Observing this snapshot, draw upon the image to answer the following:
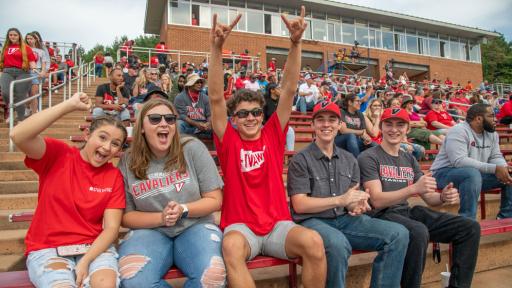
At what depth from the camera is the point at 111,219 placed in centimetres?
235

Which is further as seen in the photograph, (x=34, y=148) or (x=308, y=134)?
(x=308, y=134)

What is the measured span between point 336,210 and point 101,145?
1.85 metres

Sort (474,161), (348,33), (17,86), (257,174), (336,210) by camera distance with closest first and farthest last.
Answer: (257,174), (336,210), (474,161), (17,86), (348,33)

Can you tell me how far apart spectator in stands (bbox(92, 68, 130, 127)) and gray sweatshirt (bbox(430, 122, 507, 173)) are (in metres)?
4.95

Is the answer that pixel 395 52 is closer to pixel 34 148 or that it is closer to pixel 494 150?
pixel 494 150

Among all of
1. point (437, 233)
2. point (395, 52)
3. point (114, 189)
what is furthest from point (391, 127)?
point (395, 52)

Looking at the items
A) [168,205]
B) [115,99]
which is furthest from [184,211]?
[115,99]

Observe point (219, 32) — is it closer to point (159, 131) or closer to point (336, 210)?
point (159, 131)

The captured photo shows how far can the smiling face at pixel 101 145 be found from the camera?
2393 mm

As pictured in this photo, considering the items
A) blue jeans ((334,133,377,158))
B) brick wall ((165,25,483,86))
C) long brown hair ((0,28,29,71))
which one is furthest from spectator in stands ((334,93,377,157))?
brick wall ((165,25,483,86))

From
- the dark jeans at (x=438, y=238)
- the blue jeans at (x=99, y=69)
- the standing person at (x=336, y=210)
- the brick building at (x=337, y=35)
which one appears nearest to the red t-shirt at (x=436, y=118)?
the dark jeans at (x=438, y=238)

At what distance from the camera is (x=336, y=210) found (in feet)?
9.46

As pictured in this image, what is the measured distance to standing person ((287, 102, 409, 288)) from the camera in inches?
98.6

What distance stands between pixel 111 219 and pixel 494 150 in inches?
168
